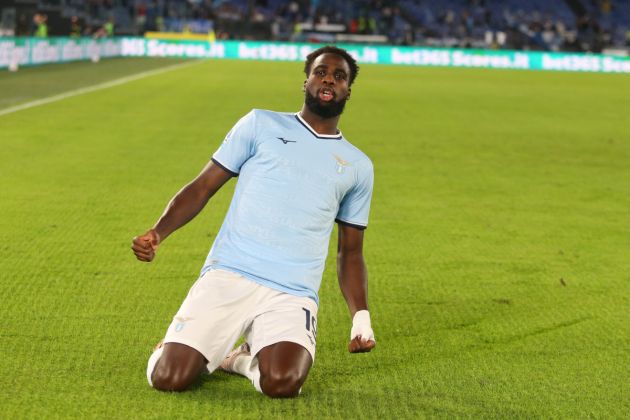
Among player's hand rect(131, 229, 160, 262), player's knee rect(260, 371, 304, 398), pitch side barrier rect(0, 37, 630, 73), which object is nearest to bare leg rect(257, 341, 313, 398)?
player's knee rect(260, 371, 304, 398)

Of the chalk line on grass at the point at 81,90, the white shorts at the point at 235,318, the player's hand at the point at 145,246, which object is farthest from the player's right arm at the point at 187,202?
the chalk line on grass at the point at 81,90

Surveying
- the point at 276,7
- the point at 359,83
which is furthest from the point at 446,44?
the point at 359,83

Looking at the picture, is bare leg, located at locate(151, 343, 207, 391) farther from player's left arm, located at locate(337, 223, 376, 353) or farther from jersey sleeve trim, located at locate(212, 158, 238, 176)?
jersey sleeve trim, located at locate(212, 158, 238, 176)

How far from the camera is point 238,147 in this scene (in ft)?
17.3

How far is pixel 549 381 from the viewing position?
5293mm

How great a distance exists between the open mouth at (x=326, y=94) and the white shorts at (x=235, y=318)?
900 mm

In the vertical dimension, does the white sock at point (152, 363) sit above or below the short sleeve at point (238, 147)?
below

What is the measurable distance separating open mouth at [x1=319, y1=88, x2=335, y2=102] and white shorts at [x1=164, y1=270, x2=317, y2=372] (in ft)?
2.95

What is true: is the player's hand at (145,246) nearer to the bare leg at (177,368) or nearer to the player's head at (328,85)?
the bare leg at (177,368)

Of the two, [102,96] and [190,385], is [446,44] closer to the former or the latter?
[102,96]

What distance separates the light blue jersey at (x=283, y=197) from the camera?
16.9 feet

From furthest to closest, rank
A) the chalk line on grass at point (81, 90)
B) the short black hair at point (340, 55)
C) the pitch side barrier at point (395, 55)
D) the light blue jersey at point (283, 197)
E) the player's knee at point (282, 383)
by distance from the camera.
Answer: the pitch side barrier at point (395, 55) < the chalk line on grass at point (81, 90) < the short black hair at point (340, 55) < the light blue jersey at point (283, 197) < the player's knee at point (282, 383)

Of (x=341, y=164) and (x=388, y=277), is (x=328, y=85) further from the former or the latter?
(x=388, y=277)

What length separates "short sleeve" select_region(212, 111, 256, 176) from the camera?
5281 mm
